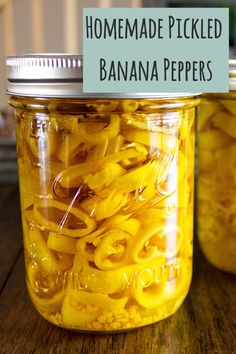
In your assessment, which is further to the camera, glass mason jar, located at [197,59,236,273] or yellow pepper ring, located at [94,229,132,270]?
glass mason jar, located at [197,59,236,273]

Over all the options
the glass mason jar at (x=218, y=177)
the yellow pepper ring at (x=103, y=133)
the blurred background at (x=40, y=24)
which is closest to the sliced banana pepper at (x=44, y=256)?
the yellow pepper ring at (x=103, y=133)

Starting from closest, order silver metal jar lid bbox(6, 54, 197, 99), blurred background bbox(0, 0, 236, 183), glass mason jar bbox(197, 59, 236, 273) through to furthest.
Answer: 1. silver metal jar lid bbox(6, 54, 197, 99)
2. glass mason jar bbox(197, 59, 236, 273)
3. blurred background bbox(0, 0, 236, 183)

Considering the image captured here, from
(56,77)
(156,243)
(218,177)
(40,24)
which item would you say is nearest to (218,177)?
(218,177)

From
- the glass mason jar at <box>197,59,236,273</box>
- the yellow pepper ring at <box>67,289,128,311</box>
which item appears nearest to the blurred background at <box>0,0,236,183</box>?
the glass mason jar at <box>197,59,236,273</box>

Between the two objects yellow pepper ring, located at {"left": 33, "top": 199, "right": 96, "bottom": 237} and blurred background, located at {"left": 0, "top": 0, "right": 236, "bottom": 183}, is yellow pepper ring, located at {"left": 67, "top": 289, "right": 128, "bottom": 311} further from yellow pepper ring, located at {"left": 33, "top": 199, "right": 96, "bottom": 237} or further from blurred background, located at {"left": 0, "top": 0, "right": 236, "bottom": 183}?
blurred background, located at {"left": 0, "top": 0, "right": 236, "bottom": 183}

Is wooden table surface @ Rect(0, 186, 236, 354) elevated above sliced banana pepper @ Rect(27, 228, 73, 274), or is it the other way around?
sliced banana pepper @ Rect(27, 228, 73, 274)

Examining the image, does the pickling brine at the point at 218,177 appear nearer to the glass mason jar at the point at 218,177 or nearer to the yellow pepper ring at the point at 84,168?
the glass mason jar at the point at 218,177
